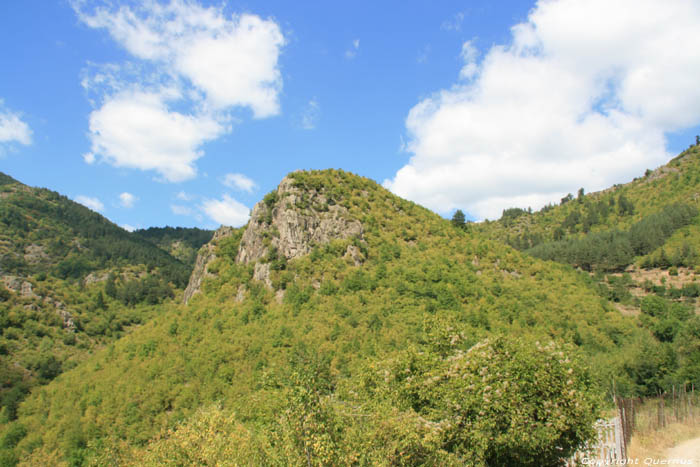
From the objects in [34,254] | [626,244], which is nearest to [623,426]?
[626,244]

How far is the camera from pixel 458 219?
8075 cm

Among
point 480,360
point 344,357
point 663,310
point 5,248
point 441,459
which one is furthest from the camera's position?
point 5,248

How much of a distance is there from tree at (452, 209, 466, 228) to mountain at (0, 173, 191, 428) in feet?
280

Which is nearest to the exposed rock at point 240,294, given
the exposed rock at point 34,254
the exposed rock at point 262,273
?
the exposed rock at point 262,273

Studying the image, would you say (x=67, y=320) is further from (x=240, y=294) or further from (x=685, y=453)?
(x=685, y=453)

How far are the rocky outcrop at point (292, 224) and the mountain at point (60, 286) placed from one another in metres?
49.1

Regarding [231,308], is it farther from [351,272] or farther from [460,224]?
[460,224]

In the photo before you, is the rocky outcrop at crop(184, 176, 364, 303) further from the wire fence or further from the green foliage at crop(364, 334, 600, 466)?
the wire fence

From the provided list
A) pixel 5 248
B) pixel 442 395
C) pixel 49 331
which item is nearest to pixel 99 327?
pixel 49 331

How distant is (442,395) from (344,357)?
78.5 feet

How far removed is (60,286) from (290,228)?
114571mm

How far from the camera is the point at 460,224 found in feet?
263

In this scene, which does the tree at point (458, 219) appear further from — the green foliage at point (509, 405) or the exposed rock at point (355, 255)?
the green foliage at point (509, 405)

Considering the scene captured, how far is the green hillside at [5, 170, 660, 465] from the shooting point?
19.5 metres
